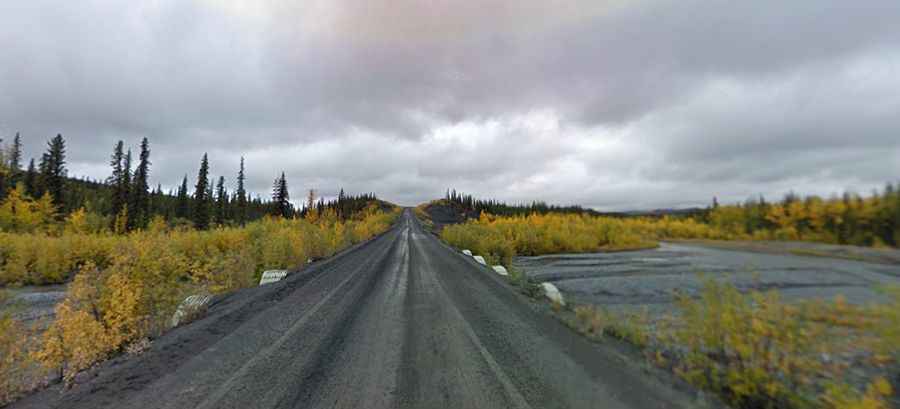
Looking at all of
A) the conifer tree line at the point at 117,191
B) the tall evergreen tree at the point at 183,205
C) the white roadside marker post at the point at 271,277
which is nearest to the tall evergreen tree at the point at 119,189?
the conifer tree line at the point at 117,191

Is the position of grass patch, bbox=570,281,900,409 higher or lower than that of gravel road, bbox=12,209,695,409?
higher

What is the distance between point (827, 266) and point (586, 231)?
26997mm

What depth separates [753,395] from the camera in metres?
2.98

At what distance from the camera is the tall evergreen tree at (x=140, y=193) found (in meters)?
43.7

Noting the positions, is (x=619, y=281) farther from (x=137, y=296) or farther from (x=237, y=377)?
(x=137, y=296)

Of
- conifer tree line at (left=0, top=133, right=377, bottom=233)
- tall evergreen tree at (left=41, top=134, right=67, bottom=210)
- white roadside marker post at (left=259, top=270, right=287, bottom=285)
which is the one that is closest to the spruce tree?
conifer tree line at (left=0, top=133, right=377, bottom=233)

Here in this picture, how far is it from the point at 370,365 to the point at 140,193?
6475cm

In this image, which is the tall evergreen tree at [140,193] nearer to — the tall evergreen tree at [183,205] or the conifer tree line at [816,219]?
the tall evergreen tree at [183,205]

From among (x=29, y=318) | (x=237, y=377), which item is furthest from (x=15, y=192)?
(x=237, y=377)

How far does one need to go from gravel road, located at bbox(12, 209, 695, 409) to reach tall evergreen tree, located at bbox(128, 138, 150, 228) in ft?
176

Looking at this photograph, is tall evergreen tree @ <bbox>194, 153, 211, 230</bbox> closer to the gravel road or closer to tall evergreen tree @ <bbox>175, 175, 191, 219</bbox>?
tall evergreen tree @ <bbox>175, 175, 191, 219</bbox>

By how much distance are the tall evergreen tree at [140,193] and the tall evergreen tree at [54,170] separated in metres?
6.70

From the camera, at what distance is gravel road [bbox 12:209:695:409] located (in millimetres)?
3145

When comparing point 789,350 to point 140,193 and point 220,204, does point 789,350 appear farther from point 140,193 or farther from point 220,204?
point 220,204
